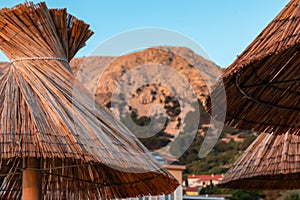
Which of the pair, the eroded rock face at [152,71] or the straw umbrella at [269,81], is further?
the eroded rock face at [152,71]

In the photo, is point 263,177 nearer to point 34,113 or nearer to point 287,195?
point 34,113

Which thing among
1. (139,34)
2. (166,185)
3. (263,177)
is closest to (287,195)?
(263,177)

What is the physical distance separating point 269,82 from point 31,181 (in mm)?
2141

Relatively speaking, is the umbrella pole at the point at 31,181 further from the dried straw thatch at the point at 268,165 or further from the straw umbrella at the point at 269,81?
the dried straw thatch at the point at 268,165

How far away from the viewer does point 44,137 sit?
3.86 metres

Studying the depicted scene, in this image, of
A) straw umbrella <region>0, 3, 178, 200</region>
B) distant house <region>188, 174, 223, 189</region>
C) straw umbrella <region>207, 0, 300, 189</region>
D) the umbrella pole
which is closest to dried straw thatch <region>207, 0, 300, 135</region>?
straw umbrella <region>207, 0, 300, 189</region>

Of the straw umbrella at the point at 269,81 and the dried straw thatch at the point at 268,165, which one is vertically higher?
the straw umbrella at the point at 269,81

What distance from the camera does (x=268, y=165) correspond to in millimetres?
5527

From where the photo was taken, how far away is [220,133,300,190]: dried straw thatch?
529cm

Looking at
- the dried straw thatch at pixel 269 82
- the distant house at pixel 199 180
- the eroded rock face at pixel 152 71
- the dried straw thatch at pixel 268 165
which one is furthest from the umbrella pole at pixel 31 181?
the distant house at pixel 199 180

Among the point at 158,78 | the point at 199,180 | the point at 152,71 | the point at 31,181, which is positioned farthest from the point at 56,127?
the point at 199,180

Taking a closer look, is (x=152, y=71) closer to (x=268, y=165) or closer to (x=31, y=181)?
(x=31, y=181)

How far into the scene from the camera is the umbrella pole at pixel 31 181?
14.9 feet

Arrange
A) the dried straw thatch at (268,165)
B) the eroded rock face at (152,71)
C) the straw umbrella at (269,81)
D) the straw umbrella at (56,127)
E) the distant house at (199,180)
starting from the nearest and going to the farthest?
the straw umbrella at (269,81)
the straw umbrella at (56,127)
the eroded rock face at (152,71)
the dried straw thatch at (268,165)
the distant house at (199,180)
